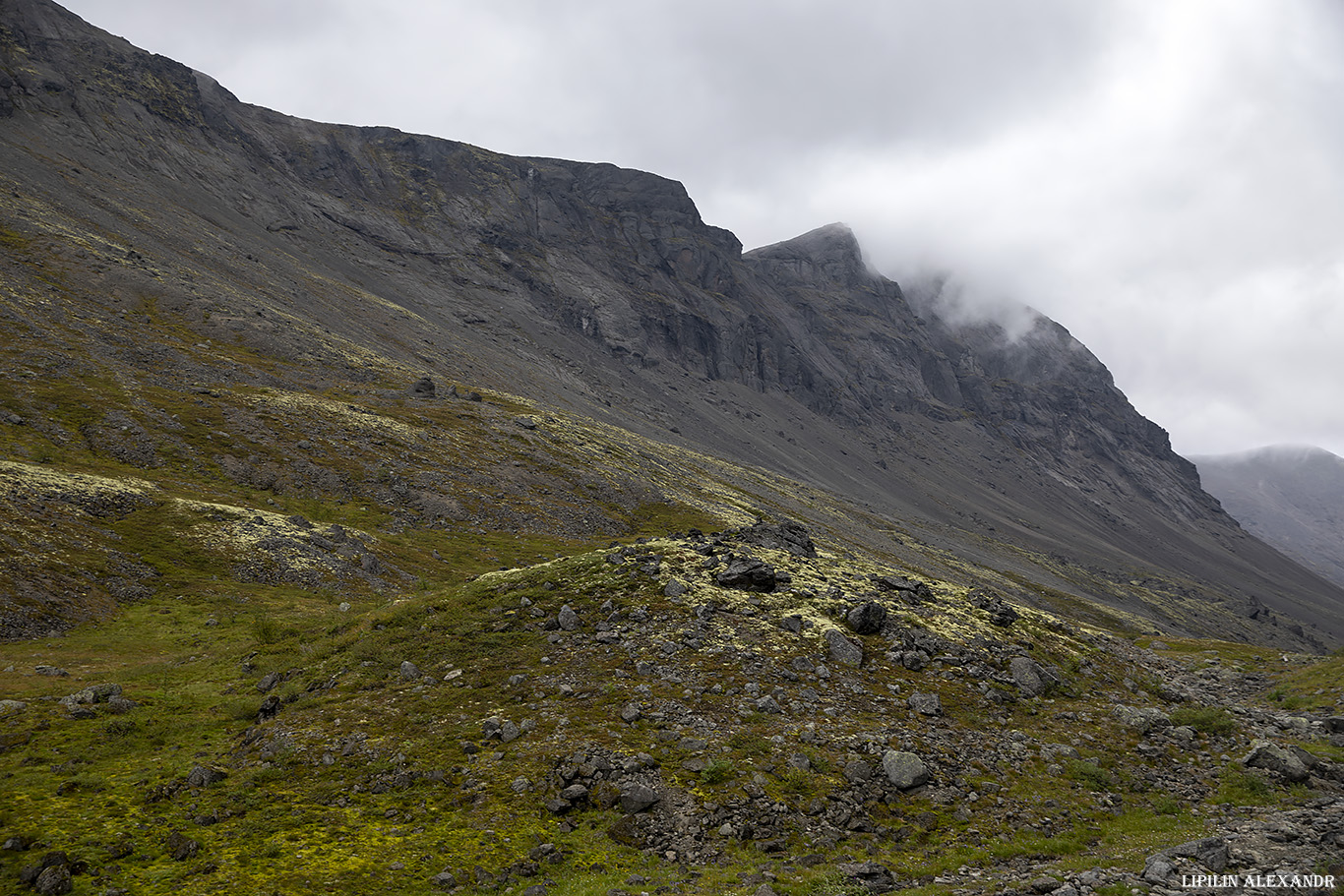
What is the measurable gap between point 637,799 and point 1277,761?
65.9 feet

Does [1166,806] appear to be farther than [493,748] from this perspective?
No

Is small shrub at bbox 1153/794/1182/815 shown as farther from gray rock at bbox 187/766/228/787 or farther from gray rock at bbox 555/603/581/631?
gray rock at bbox 187/766/228/787

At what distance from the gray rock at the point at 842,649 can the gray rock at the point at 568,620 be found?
10.1 metres

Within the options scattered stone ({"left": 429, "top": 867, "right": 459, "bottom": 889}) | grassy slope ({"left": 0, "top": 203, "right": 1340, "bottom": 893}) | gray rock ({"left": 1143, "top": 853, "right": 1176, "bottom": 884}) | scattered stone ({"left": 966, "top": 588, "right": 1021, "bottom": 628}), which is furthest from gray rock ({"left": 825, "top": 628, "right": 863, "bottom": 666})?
scattered stone ({"left": 429, "top": 867, "right": 459, "bottom": 889})

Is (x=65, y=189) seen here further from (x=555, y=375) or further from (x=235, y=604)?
(x=235, y=604)

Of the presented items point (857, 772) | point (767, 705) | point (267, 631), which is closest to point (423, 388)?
point (267, 631)

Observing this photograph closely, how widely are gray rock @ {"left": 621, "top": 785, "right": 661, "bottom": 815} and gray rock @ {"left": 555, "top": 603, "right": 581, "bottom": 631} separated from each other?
8.93 meters

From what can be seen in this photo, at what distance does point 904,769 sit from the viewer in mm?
17547

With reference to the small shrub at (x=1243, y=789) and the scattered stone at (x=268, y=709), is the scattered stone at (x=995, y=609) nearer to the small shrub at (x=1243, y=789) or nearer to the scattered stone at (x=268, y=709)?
the small shrub at (x=1243, y=789)

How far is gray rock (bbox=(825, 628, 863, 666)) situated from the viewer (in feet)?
76.9

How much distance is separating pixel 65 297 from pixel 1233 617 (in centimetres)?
27450

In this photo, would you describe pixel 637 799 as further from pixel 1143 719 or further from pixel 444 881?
pixel 1143 719

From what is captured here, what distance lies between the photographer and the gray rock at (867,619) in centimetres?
2561

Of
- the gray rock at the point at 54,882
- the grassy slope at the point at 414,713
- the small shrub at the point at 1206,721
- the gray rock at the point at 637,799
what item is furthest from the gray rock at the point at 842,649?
the gray rock at the point at 54,882
